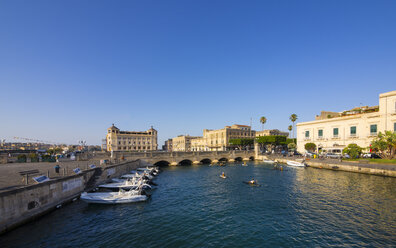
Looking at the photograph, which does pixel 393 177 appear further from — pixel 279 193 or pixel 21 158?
pixel 21 158

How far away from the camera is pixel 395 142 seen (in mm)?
43062

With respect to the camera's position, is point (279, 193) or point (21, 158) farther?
point (21, 158)

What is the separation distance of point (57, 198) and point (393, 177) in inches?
2356

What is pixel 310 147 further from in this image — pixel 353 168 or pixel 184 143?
pixel 184 143

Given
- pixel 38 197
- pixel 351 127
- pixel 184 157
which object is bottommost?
pixel 184 157

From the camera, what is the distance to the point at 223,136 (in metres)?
137

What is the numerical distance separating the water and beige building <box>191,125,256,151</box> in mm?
105635

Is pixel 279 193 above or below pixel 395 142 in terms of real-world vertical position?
below

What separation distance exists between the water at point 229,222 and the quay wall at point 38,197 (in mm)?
867

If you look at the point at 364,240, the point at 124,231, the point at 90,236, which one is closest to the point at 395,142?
the point at 364,240

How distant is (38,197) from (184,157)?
5058 cm

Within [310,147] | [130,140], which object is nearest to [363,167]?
[310,147]

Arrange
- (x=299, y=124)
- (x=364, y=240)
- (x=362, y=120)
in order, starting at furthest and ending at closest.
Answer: (x=299, y=124) → (x=362, y=120) → (x=364, y=240)

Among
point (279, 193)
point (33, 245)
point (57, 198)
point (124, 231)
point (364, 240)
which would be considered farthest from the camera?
point (279, 193)
